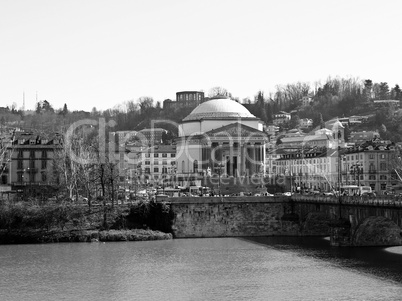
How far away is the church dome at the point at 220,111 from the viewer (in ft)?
487

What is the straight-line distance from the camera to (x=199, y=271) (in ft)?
203

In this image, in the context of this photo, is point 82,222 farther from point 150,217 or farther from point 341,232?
point 341,232

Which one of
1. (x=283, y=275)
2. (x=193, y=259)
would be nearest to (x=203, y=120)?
(x=193, y=259)

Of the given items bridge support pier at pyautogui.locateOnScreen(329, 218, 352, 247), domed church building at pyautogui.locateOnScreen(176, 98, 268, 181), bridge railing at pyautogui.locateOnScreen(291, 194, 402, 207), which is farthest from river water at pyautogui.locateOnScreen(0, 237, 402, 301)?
domed church building at pyautogui.locateOnScreen(176, 98, 268, 181)

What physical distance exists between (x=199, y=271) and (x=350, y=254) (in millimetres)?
14350

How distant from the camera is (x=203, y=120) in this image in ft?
487

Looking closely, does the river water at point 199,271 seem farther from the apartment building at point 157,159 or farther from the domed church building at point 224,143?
the apartment building at point 157,159

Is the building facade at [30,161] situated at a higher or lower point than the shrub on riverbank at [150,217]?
higher

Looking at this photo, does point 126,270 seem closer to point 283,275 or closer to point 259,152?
point 283,275

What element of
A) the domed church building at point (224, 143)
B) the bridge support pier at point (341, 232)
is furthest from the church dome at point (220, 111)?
the bridge support pier at point (341, 232)

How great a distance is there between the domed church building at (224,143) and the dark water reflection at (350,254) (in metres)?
54.0

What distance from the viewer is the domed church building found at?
142625 mm

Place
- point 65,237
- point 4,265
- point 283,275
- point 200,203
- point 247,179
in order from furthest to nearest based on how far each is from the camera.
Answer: point 247,179 < point 200,203 < point 65,237 < point 4,265 < point 283,275

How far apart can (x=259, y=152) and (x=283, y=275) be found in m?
86.3
